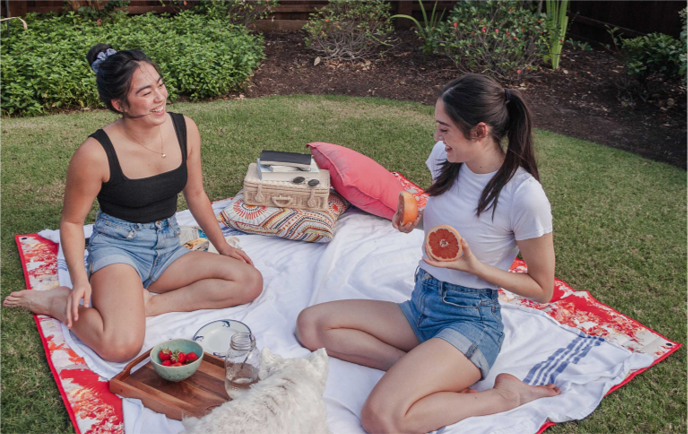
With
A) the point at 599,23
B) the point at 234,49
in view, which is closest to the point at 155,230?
the point at 234,49

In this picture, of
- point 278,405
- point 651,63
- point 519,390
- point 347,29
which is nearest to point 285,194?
point 519,390

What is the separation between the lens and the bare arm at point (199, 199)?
3420 millimetres

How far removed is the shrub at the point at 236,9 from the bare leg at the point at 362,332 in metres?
7.41

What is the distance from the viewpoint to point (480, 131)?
258 cm

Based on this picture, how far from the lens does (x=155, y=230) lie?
→ 10.6 feet

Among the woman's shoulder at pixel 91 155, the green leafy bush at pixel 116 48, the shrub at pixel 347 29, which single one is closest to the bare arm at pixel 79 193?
the woman's shoulder at pixel 91 155

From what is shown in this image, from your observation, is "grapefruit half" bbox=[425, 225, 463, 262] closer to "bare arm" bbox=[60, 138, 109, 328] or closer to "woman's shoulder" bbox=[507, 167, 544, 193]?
"woman's shoulder" bbox=[507, 167, 544, 193]

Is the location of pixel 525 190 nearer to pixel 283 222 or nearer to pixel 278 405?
pixel 278 405

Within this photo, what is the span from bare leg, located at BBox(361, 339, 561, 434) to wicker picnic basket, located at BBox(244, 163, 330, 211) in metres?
1.89

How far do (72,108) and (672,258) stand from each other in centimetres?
686

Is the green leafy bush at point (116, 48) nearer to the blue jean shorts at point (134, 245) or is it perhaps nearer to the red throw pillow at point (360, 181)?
the red throw pillow at point (360, 181)

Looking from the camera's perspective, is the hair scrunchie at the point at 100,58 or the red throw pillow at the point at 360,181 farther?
the red throw pillow at the point at 360,181

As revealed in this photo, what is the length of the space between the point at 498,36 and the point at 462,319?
263 inches

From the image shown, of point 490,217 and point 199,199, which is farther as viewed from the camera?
point 199,199
